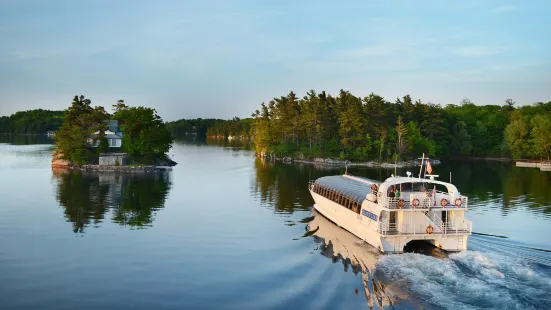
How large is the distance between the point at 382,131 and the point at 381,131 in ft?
1.33

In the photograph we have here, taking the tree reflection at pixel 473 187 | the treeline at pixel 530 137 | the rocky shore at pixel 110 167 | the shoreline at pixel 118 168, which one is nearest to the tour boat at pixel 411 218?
the tree reflection at pixel 473 187

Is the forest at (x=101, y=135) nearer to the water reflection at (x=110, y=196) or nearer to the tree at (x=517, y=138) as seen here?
the water reflection at (x=110, y=196)

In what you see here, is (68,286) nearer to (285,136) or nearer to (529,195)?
(529,195)

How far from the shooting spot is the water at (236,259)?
23.0 meters

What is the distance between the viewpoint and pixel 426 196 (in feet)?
105

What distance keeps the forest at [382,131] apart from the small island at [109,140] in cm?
3750

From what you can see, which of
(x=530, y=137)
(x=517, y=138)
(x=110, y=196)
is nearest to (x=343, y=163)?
(x=517, y=138)

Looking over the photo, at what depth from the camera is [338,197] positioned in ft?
131

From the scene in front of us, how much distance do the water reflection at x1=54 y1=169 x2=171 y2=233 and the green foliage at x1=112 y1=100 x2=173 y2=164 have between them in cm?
1001

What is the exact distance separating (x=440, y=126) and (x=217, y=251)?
106917 mm

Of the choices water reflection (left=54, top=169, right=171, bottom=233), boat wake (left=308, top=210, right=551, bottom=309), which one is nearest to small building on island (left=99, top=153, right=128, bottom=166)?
water reflection (left=54, top=169, right=171, bottom=233)

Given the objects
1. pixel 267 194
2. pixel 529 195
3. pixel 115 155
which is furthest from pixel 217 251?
pixel 115 155

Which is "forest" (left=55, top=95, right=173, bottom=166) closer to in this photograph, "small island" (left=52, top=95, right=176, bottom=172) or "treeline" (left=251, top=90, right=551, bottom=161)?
"small island" (left=52, top=95, right=176, bottom=172)

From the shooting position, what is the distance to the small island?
83.8 m
